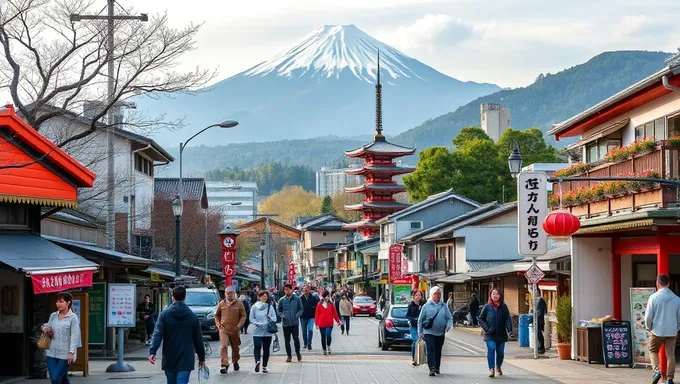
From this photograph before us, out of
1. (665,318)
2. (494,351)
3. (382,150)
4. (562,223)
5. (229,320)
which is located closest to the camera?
(665,318)

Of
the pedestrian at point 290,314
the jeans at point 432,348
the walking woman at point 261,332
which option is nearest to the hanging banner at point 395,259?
the pedestrian at point 290,314

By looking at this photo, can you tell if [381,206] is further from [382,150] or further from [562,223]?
[562,223]

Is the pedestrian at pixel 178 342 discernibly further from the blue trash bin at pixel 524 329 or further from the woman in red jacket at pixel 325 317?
the blue trash bin at pixel 524 329

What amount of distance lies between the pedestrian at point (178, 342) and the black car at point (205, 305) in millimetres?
21838

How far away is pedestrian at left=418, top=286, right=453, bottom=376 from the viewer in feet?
69.1

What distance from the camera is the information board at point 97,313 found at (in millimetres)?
25766

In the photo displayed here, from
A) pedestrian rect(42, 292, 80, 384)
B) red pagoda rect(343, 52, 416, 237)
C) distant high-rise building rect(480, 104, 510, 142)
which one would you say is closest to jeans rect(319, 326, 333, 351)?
pedestrian rect(42, 292, 80, 384)

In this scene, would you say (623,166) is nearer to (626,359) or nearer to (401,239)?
(626,359)

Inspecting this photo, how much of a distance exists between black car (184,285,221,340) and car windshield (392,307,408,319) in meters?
7.84

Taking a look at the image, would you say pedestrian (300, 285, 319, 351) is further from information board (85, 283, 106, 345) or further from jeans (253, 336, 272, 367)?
jeans (253, 336, 272, 367)

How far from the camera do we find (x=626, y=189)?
23.3 m

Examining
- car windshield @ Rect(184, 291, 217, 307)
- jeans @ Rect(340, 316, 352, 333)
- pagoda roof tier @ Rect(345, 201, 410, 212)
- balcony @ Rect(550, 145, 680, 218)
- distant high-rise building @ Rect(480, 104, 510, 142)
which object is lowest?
jeans @ Rect(340, 316, 352, 333)

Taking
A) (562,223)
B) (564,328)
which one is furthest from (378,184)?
(562,223)

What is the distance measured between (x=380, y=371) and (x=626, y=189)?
6782 millimetres
